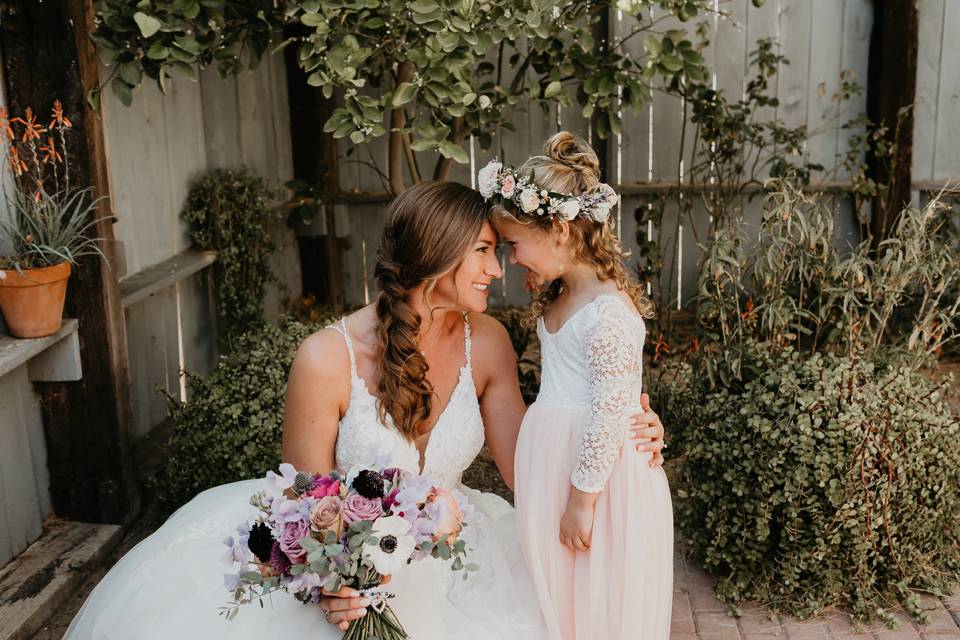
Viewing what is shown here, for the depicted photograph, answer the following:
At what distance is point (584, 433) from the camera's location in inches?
98.7

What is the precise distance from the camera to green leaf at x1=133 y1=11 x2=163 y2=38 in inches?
123

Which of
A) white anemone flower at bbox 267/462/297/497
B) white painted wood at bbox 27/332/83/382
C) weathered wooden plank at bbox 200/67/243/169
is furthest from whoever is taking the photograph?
weathered wooden plank at bbox 200/67/243/169

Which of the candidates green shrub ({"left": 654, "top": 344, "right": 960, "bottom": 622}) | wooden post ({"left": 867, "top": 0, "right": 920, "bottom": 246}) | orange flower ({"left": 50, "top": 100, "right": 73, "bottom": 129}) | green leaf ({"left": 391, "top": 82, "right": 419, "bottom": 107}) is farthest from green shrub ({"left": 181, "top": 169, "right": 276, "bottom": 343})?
wooden post ({"left": 867, "top": 0, "right": 920, "bottom": 246})

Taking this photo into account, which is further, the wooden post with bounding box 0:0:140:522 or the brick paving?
the wooden post with bounding box 0:0:140:522

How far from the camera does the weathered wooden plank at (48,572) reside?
3.25 metres

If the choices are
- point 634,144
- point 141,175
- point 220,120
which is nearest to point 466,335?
point 141,175

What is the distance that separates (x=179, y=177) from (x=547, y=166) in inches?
109

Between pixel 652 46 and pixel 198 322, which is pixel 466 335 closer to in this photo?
pixel 652 46

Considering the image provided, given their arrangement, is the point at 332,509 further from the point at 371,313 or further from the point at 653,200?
the point at 653,200

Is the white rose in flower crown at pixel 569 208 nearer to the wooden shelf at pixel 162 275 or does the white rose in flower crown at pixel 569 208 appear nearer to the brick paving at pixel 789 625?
the brick paving at pixel 789 625

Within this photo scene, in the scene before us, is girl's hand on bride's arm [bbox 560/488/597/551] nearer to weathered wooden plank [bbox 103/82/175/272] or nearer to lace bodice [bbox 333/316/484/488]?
lace bodice [bbox 333/316/484/488]

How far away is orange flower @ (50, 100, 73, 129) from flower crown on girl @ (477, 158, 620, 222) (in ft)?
5.15

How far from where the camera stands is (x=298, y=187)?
5301mm

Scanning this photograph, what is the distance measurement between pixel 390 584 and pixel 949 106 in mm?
5195
